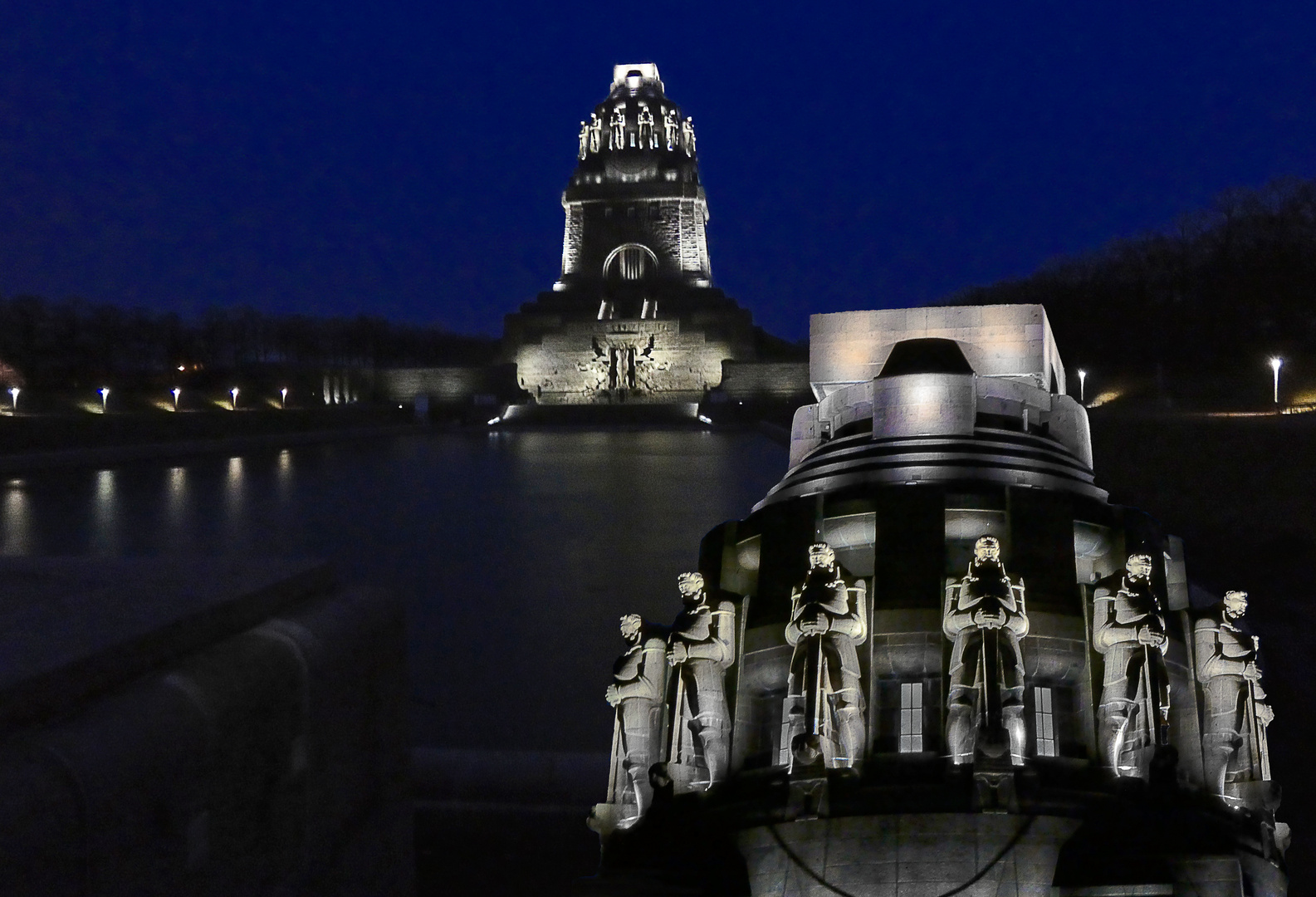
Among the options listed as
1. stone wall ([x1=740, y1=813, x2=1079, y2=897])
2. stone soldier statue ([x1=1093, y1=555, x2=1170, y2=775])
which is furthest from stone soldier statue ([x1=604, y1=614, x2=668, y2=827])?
stone soldier statue ([x1=1093, y1=555, x2=1170, y2=775])

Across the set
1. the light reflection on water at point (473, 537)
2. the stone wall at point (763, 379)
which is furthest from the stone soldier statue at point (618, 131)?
the light reflection on water at point (473, 537)

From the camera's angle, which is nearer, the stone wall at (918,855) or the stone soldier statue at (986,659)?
the stone wall at (918,855)

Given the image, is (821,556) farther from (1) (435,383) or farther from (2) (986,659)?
(1) (435,383)

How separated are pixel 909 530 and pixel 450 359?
7381 centimetres

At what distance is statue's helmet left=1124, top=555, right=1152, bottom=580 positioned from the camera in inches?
128

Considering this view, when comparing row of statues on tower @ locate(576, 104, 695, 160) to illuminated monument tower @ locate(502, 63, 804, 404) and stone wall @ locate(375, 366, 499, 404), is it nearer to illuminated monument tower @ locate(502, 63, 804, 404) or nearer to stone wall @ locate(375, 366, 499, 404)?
illuminated monument tower @ locate(502, 63, 804, 404)

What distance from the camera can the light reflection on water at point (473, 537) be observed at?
554 cm

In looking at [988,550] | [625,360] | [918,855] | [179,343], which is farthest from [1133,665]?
[179,343]

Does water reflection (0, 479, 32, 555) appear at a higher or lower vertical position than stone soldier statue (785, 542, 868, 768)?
higher

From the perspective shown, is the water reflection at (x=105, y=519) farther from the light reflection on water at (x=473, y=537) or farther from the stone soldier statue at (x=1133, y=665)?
the stone soldier statue at (x=1133, y=665)

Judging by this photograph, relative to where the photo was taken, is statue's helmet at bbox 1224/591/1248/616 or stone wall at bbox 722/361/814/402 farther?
stone wall at bbox 722/361/814/402

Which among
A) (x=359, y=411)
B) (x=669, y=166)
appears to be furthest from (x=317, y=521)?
(x=669, y=166)

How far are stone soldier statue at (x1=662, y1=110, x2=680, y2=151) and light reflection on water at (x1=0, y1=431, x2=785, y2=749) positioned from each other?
3695 centimetres

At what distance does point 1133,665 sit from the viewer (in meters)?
3.25
